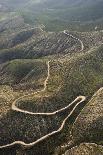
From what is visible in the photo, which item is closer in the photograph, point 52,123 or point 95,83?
point 52,123

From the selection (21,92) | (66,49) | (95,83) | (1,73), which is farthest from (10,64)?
(95,83)

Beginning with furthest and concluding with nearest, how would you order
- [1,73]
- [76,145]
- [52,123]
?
[1,73], [52,123], [76,145]

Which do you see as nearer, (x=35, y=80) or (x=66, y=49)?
(x=35, y=80)

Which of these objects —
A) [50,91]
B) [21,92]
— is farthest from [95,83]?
[21,92]

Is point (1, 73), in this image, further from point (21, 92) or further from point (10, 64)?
point (21, 92)

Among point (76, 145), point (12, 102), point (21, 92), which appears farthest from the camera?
point (21, 92)

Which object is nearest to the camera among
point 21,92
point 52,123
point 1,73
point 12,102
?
point 52,123

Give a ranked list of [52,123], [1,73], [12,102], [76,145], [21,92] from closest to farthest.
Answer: [76,145] → [52,123] → [12,102] → [21,92] → [1,73]

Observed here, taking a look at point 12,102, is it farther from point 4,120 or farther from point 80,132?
point 80,132
